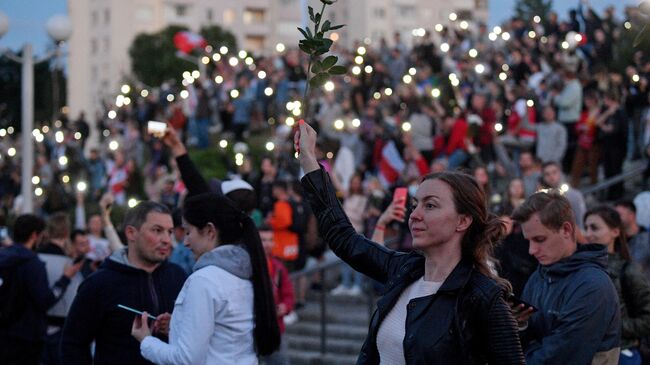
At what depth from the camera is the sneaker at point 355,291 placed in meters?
15.6

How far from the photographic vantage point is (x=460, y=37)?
1085 inches

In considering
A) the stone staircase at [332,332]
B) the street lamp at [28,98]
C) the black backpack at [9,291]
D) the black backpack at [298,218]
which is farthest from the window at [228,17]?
the black backpack at [9,291]

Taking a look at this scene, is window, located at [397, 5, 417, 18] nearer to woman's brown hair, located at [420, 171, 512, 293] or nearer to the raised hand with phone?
the raised hand with phone

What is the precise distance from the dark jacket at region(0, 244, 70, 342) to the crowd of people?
1 cm

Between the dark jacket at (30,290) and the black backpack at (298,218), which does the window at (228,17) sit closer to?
the black backpack at (298,218)

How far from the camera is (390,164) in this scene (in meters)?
19.1

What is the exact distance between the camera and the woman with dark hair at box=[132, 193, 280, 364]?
5.76 metres

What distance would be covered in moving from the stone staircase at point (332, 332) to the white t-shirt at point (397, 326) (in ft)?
30.8

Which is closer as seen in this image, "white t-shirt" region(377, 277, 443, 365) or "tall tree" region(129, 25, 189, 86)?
"white t-shirt" region(377, 277, 443, 365)

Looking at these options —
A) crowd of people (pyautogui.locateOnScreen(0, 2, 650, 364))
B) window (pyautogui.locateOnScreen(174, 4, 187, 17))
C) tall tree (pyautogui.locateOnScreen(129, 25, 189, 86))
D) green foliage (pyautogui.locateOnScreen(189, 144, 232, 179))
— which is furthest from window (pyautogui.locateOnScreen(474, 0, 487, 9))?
green foliage (pyautogui.locateOnScreen(189, 144, 232, 179))

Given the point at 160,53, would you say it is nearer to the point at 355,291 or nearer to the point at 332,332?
the point at 355,291

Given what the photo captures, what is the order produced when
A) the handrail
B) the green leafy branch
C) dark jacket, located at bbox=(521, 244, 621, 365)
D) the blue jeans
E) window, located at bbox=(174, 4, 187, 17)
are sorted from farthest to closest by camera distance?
window, located at bbox=(174, 4, 187, 17) < the handrail < the blue jeans < dark jacket, located at bbox=(521, 244, 621, 365) < the green leafy branch

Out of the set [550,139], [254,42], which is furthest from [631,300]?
[254,42]

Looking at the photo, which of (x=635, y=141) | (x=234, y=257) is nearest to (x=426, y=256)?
(x=234, y=257)
